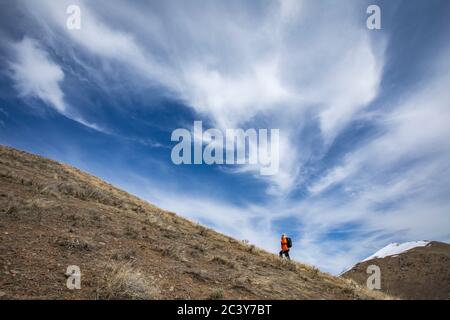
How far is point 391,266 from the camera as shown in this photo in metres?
46.4

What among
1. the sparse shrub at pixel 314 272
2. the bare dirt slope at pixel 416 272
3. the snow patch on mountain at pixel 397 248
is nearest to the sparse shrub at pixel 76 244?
the sparse shrub at pixel 314 272

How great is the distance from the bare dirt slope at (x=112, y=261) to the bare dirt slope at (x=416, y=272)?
28.7 metres

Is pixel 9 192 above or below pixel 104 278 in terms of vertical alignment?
above

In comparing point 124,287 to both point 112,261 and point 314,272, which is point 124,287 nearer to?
point 112,261

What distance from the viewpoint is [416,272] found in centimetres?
4181

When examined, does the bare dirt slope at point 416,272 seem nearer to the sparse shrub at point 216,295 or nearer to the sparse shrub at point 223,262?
the sparse shrub at point 223,262

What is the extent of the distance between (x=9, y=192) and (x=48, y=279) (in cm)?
849

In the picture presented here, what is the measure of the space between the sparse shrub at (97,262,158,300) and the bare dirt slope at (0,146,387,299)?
22 millimetres

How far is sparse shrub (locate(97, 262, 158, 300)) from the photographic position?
23.7 feet
